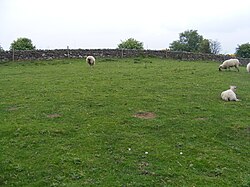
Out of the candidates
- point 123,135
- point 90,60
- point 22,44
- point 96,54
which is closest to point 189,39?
point 96,54

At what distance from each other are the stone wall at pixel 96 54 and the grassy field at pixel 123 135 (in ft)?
35.2

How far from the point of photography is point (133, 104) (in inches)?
518

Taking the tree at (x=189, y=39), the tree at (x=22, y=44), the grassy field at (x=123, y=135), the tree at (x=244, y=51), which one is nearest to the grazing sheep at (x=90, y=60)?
the grassy field at (x=123, y=135)

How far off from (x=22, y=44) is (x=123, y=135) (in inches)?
990

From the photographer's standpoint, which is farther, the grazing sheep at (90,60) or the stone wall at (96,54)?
the stone wall at (96,54)

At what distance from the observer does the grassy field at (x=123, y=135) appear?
764 centimetres

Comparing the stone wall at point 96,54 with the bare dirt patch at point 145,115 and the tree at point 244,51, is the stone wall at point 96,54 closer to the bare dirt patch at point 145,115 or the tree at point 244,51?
the tree at point 244,51

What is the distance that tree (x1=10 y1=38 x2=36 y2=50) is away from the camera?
32.0m

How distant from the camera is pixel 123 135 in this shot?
9812 millimetres

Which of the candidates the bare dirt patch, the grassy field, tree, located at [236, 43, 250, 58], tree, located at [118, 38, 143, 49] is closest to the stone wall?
tree, located at [118, 38, 143, 49]

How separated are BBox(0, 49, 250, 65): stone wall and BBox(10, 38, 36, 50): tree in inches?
168

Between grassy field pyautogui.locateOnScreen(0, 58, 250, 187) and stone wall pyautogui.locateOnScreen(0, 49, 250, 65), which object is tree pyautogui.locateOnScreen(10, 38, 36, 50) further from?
grassy field pyautogui.locateOnScreen(0, 58, 250, 187)

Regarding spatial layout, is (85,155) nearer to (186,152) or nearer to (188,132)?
(186,152)

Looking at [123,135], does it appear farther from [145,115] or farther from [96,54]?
[96,54]
